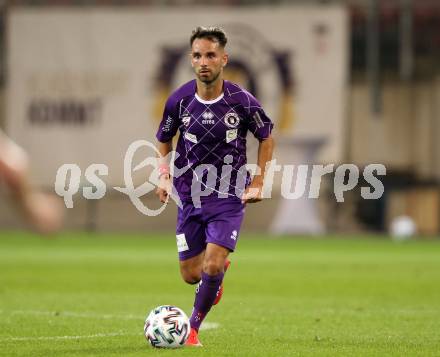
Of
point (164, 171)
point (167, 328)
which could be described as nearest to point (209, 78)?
point (164, 171)

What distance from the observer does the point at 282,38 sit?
107 feet

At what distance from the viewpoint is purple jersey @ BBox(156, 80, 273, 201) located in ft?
31.4

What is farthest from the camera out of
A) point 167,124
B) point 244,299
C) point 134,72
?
point 134,72

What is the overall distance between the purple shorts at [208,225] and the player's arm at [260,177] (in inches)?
7.7

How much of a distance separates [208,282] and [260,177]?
3.08ft

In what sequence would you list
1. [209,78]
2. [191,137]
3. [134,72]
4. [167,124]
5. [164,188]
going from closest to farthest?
[209,78]
[164,188]
[191,137]
[167,124]
[134,72]

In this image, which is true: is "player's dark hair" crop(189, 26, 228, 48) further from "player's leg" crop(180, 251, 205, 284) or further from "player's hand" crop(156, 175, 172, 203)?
"player's leg" crop(180, 251, 205, 284)

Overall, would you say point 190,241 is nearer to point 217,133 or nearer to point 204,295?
point 204,295

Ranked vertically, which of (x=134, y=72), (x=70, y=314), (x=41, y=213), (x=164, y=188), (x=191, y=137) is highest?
(x=41, y=213)

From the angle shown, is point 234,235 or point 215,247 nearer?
point 215,247

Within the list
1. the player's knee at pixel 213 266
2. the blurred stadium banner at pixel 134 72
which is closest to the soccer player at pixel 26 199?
the player's knee at pixel 213 266

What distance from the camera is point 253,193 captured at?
9328 millimetres

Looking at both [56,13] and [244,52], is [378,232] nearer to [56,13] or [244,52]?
[244,52]

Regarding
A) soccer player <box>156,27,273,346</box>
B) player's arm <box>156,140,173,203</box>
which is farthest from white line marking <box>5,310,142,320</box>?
player's arm <box>156,140,173,203</box>
